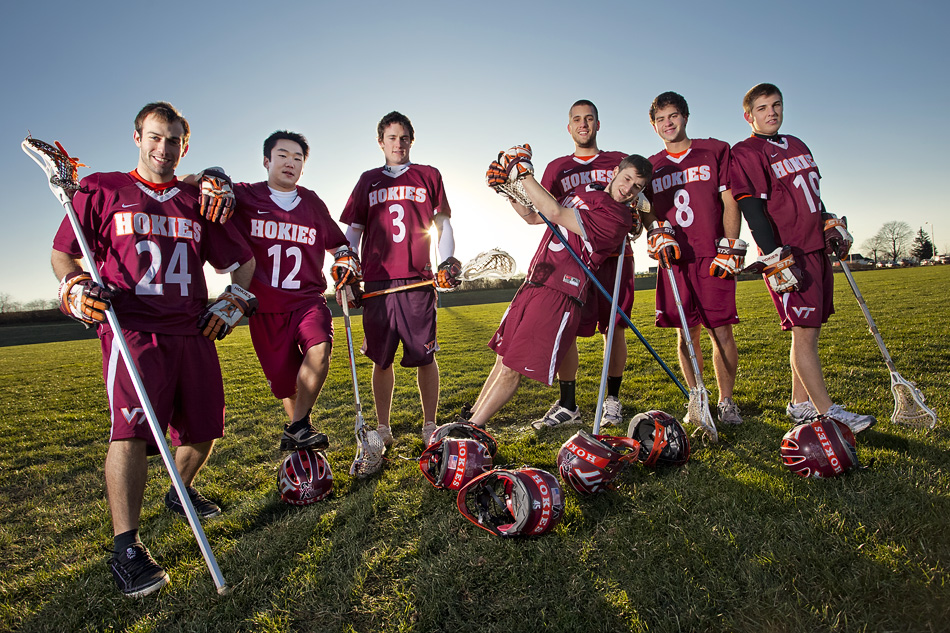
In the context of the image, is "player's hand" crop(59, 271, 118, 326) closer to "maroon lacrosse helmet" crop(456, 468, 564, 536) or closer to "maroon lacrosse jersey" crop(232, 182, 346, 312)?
"maroon lacrosse jersey" crop(232, 182, 346, 312)

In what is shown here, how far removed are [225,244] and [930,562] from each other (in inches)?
168

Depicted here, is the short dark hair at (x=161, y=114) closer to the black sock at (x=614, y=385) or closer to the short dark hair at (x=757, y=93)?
the black sock at (x=614, y=385)

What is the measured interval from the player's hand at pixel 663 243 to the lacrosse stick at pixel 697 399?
0.47 feet

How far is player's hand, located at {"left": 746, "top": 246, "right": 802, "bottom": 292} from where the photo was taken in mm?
3816

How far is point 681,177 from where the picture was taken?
4449mm

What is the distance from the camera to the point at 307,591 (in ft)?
7.78

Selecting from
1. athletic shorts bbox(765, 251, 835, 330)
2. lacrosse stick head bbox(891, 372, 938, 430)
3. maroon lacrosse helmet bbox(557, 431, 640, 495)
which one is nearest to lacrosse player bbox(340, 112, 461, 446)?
maroon lacrosse helmet bbox(557, 431, 640, 495)

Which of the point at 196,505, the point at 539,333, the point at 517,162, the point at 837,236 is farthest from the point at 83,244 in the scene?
the point at 837,236

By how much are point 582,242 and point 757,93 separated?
1.93 meters

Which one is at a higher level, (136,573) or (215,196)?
(215,196)

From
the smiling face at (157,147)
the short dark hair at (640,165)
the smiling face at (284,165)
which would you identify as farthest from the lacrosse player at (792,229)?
the smiling face at (157,147)

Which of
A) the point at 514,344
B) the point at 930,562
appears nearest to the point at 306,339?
A: the point at 514,344

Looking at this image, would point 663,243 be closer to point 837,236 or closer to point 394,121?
point 837,236

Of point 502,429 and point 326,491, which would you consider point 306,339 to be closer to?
point 326,491
